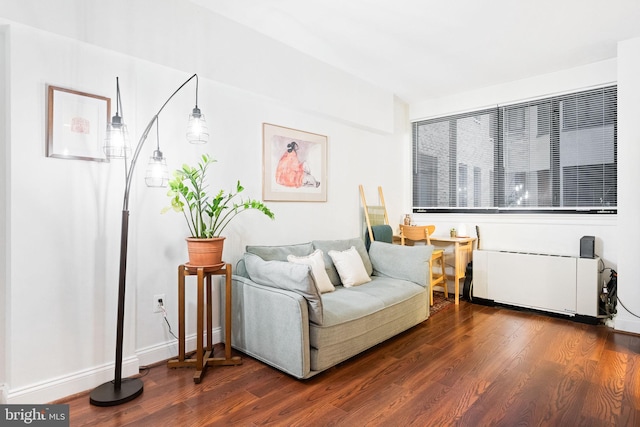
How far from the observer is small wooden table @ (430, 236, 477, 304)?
4152 millimetres

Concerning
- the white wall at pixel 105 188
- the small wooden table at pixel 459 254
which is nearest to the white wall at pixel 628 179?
the small wooden table at pixel 459 254

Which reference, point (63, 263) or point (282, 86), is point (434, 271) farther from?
point (63, 263)

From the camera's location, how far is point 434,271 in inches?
184

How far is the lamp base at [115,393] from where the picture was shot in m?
1.98

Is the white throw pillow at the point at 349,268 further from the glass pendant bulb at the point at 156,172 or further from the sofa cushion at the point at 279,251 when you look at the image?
the glass pendant bulb at the point at 156,172

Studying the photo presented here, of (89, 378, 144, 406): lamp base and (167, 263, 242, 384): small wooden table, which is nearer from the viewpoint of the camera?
(89, 378, 144, 406): lamp base

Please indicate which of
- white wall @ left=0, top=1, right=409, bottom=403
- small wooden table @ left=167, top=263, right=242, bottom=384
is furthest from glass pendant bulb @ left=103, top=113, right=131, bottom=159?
small wooden table @ left=167, top=263, right=242, bottom=384

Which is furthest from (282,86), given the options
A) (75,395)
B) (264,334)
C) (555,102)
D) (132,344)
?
(555,102)

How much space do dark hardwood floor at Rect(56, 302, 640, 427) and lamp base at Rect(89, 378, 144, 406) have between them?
39 mm

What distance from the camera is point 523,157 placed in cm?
413

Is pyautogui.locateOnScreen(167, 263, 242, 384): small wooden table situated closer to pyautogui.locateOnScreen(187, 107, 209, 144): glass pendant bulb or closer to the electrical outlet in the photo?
the electrical outlet

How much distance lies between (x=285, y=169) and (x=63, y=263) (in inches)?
76.0

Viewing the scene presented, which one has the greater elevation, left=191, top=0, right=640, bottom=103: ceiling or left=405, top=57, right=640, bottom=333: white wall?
left=191, top=0, right=640, bottom=103: ceiling

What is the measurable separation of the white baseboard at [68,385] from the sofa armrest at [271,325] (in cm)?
74
